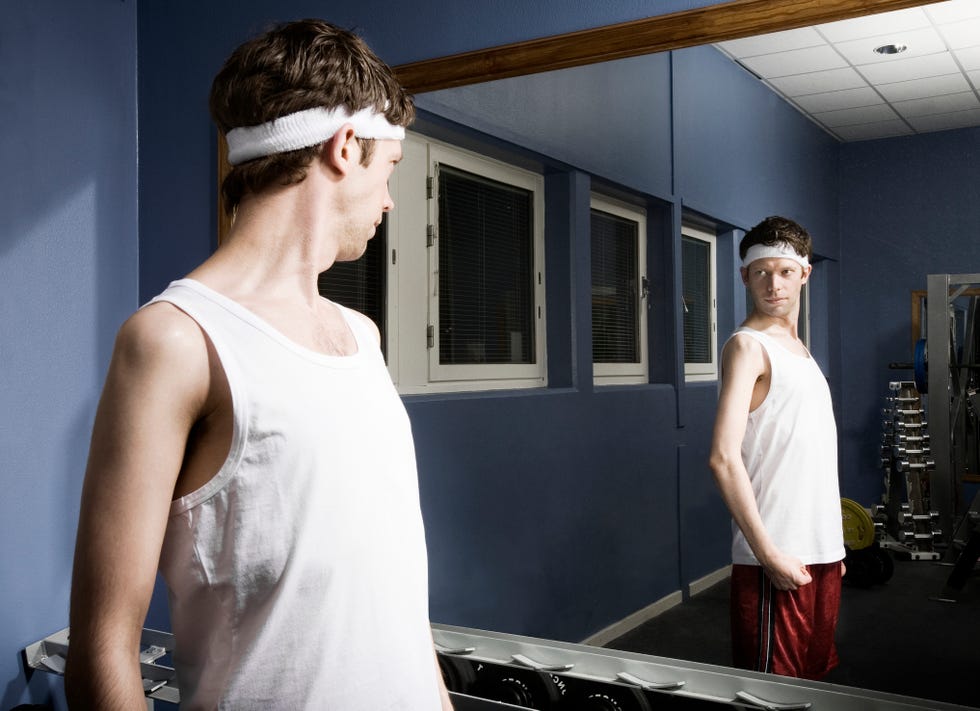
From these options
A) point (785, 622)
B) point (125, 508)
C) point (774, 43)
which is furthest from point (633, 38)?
point (125, 508)

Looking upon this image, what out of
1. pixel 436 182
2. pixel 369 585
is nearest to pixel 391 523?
pixel 369 585

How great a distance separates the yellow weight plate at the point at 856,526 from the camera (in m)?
1.37

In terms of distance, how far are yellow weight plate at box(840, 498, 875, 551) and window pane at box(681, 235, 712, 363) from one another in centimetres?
33

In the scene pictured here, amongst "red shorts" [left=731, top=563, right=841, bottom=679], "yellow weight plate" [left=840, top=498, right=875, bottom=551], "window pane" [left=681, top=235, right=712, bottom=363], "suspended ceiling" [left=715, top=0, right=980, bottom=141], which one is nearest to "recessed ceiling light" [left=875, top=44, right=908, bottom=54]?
"suspended ceiling" [left=715, top=0, right=980, bottom=141]

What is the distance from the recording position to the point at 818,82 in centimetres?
147

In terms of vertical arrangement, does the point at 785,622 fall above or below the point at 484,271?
below

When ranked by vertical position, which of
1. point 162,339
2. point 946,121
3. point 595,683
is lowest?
point 595,683

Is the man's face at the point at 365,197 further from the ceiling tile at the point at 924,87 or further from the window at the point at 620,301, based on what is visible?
the ceiling tile at the point at 924,87

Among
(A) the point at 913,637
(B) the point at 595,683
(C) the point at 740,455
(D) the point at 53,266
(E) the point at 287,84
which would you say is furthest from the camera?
(D) the point at 53,266

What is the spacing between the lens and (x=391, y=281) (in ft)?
5.77

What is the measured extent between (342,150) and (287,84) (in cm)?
8

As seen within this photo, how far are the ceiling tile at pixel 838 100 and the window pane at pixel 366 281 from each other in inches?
32.7

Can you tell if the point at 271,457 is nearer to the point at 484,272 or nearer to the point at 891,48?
the point at 484,272

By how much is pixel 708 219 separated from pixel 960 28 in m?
0.48
